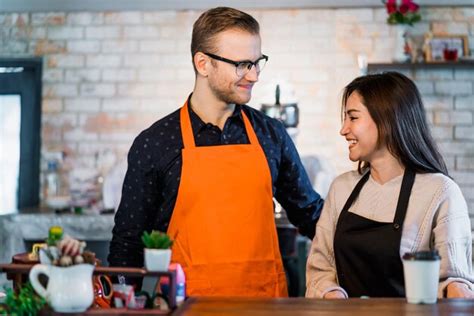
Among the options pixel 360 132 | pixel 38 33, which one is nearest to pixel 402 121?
pixel 360 132

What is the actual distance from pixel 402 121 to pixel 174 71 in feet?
16.0

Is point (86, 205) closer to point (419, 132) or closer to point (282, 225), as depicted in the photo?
point (282, 225)

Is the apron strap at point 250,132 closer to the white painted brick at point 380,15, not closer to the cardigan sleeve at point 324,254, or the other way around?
the cardigan sleeve at point 324,254

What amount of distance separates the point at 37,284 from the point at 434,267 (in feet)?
3.10

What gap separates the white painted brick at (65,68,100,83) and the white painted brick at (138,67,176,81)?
38 cm

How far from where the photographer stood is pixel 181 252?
289cm

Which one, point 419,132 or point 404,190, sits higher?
point 419,132

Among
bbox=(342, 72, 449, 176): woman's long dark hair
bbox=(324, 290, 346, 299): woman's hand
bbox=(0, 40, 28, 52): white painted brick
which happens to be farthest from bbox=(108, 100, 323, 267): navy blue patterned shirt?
bbox=(0, 40, 28, 52): white painted brick

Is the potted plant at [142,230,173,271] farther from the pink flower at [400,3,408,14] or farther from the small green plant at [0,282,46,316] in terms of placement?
the pink flower at [400,3,408,14]

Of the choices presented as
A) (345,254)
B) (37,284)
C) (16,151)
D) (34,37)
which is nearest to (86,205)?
(16,151)

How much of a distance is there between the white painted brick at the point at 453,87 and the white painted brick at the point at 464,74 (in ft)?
0.12


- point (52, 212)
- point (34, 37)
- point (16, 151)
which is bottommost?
point (52, 212)

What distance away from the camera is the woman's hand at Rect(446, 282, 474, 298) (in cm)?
250

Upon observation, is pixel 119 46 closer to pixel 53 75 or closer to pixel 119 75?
pixel 119 75
